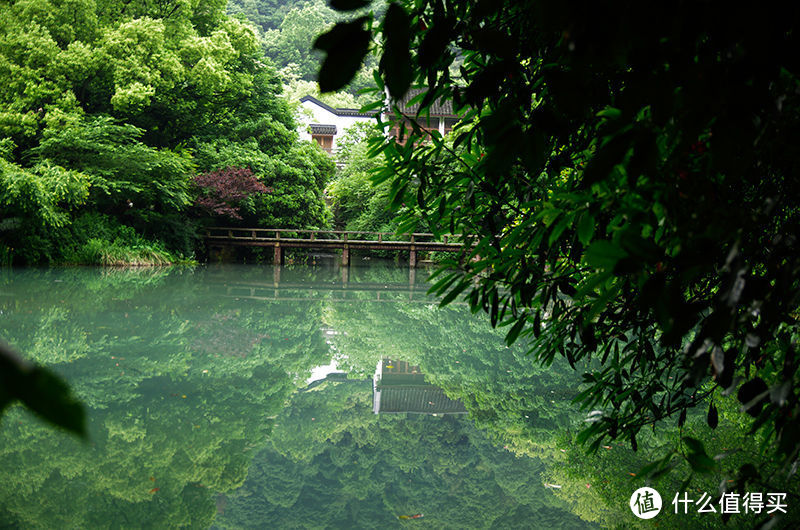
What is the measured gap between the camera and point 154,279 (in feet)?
41.5

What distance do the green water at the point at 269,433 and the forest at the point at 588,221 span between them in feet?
0.19

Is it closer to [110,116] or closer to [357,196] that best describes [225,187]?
[110,116]

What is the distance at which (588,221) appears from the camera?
932 millimetres

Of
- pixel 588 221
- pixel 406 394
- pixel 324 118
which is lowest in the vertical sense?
pixel 406 394

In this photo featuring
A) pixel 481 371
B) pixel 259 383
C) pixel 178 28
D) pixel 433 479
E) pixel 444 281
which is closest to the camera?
pixel 444 281

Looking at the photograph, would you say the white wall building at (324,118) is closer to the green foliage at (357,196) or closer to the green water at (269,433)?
the green foliage at (357,196)

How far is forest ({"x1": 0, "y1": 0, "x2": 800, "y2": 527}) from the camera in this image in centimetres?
58

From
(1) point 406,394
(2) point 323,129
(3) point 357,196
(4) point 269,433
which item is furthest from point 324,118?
(4) point 269,433

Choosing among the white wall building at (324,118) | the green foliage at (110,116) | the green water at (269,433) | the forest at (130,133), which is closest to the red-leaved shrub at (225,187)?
the forest at (130,133)

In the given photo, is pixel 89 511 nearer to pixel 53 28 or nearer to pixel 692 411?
pixel 692 411

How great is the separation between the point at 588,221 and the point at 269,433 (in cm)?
328

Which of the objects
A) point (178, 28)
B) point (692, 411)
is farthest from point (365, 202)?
point (692, 411)

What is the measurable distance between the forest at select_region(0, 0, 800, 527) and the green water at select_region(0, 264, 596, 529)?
6 cm

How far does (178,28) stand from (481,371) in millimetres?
16163
